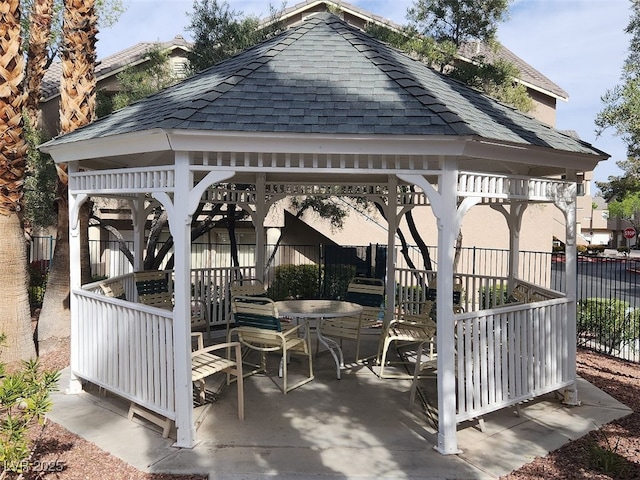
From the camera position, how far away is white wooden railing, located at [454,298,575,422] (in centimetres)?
525

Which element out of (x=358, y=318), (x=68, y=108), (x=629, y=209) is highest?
(x=629, y=209)

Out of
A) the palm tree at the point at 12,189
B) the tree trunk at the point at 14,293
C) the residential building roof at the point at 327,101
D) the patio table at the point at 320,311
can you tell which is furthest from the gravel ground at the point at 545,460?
the residential building roof at the point at 327,101

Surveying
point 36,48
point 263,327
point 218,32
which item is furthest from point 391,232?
point 36,48

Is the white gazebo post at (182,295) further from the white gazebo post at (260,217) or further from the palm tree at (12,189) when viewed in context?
the white gazebo post at (260,217)

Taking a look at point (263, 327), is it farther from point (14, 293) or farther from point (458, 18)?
point (458, 18)

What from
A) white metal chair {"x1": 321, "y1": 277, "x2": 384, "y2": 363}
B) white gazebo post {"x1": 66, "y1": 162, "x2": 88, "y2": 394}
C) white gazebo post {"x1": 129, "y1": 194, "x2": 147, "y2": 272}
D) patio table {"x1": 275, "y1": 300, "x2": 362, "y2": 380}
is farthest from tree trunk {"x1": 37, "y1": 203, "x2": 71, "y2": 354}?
white metal chair {"x1": 321, "y1": 277, "x2": 384, "y2": 363}

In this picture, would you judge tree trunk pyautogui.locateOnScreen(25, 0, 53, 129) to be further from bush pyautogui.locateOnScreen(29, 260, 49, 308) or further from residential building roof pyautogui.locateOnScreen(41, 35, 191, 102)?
bush pyautogui.locateOnScreen(29, 260, 49, 308)

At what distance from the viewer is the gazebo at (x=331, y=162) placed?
4.97 meters

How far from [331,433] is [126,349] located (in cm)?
240

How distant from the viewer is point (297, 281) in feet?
48.6

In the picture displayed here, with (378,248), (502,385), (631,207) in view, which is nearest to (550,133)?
(502,385)

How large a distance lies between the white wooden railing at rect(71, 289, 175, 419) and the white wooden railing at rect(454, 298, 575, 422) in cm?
293

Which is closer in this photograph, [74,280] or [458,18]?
[74,280]

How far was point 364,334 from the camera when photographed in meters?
9.62
